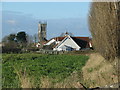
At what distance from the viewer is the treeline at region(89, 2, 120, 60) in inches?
363

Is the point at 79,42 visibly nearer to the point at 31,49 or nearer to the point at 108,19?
the point at 31,49

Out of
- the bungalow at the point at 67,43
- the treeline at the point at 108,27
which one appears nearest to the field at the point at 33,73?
the treeline at the point at 108,27

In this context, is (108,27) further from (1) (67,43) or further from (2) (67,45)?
(2) (67,45)

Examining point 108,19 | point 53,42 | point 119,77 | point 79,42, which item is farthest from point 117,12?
point 53,42

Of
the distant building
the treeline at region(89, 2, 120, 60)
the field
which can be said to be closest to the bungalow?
the distant building

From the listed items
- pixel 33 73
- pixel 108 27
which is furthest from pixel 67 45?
pixel 108 27

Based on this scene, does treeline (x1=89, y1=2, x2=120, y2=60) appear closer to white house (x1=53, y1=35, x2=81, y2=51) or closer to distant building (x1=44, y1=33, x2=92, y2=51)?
distant building (x1=44, y1=33, x2=92, y2=51)

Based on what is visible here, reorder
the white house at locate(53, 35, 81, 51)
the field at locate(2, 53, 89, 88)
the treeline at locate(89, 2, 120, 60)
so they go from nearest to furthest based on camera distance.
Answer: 1. the field at locate(2, 53, 89, 88)
2. the treeline at locate(89, 2, 120, 60)
3. the white house at locate(53, 35, 81, 51)

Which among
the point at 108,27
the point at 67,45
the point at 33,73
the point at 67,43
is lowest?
the point at 67,45

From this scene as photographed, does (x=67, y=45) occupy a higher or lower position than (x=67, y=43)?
lower

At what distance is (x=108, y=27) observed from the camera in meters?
9.55

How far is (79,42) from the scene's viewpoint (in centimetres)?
4059

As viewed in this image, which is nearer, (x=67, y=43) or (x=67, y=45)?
(x=67, y=43)

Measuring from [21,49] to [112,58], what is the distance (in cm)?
1982
